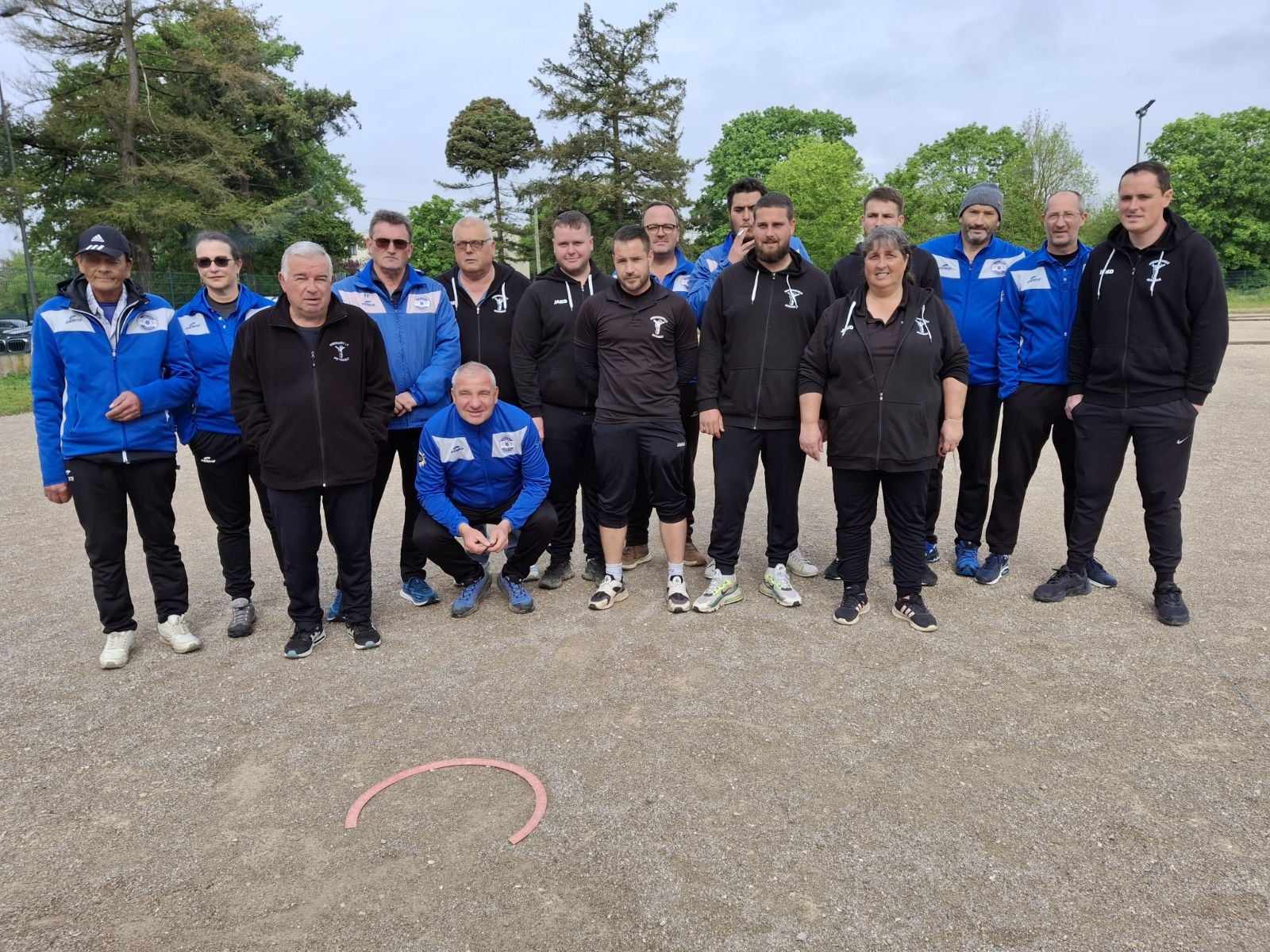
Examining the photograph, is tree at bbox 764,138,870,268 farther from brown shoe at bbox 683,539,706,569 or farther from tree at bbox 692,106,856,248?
brown shoe at bbox 683,539,706,569

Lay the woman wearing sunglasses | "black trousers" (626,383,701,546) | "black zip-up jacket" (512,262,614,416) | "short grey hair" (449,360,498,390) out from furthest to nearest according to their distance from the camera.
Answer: "black trousers" (626,383,701,546)
"black zip-up jacket" (512,262,614,416)
"short grey hair" (449,360,498,390)
the woman wearing sunglasses

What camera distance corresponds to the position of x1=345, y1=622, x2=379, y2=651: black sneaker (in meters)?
4.30

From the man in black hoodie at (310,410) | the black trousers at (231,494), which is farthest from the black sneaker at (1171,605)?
the black trousers at (231,494)

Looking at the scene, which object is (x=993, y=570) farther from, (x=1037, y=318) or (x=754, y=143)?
(x=754, y=143)

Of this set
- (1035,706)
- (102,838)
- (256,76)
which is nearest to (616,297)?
(1035,706)

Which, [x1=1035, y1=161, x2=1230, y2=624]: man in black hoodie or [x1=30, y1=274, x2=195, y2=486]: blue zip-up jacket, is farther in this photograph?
[x1=1035, y1=161, x2=1230, y2=624]: man in black hoodie

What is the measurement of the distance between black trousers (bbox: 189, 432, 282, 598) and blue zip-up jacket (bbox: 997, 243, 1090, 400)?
4.39m

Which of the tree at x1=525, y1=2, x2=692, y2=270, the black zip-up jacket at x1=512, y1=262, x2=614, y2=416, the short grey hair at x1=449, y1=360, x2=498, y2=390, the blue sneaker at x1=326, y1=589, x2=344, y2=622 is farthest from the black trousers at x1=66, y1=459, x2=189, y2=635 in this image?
the tree at x1=525, y1=2, x2=692, y2=270

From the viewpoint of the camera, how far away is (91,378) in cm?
404

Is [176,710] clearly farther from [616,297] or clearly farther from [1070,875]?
[1070,875]

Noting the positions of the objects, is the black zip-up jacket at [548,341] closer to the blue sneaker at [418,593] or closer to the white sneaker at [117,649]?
the blue sneaker at [418,593]

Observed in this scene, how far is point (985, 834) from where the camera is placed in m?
2.68

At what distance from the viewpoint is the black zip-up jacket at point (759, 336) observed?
4.58 metres

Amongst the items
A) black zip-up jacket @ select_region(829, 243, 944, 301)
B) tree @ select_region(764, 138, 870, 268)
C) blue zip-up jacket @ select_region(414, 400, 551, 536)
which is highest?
tree @ select_region(764, 138, 870, 268)
